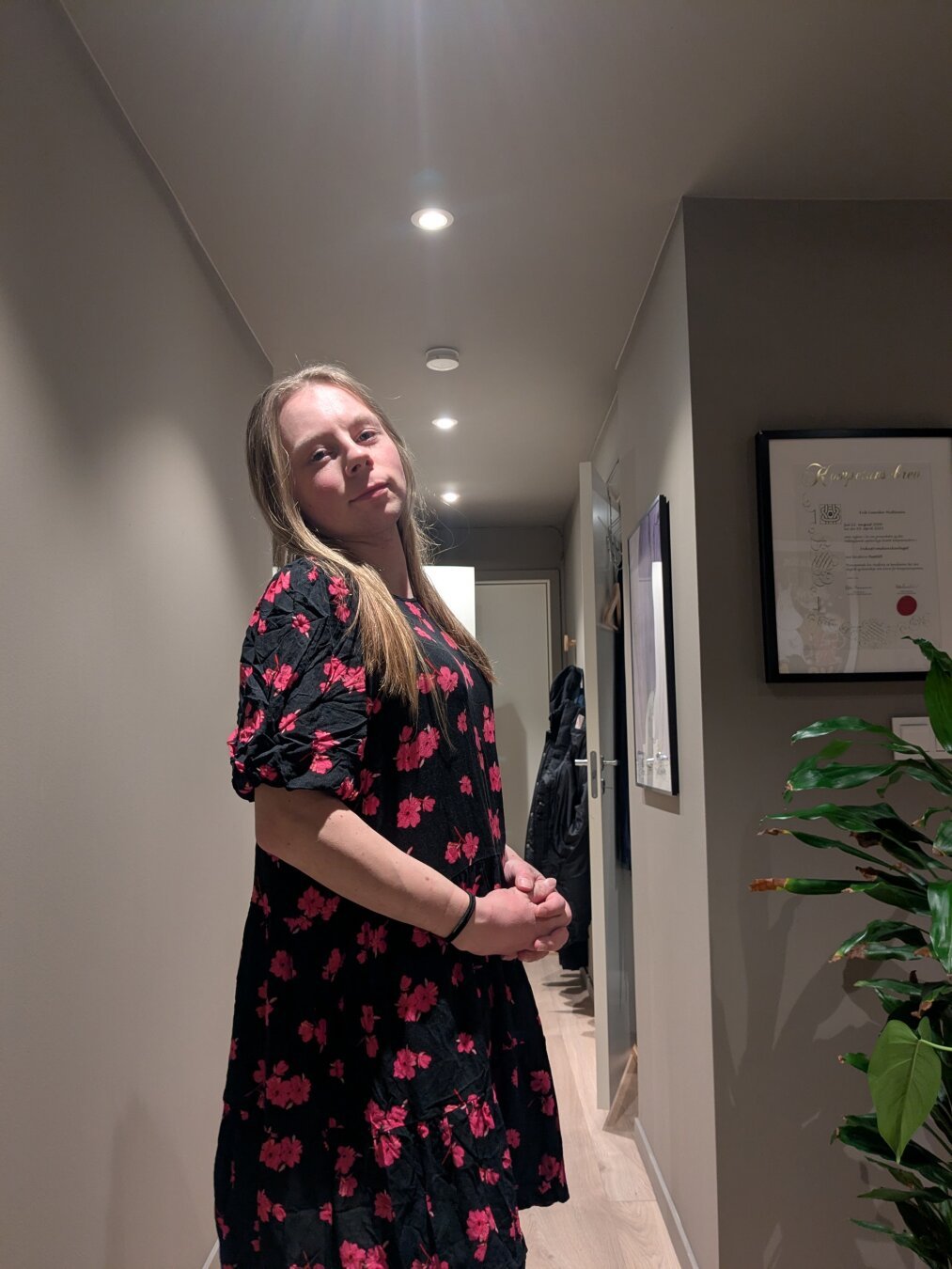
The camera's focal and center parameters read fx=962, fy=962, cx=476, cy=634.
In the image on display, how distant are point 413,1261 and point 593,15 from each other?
66.1 inches

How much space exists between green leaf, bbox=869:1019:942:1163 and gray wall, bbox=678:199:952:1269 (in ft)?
2.33

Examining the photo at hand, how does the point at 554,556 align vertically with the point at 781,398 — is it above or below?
above

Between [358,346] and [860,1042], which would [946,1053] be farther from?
[358,346]

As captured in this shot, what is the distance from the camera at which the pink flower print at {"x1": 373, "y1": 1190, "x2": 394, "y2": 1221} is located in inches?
35.0

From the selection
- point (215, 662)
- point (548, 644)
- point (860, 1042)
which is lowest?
point (860, 1042)

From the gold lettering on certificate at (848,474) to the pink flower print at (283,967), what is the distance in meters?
1.42

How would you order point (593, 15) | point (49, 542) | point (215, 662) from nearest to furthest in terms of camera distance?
point (49, 542) < point (593, 15) < point (215, 662)

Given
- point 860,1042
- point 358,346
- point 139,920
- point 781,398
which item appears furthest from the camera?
point 358,346

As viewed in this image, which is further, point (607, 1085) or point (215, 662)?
point (607, 1085)

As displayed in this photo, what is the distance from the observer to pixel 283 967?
961 mm

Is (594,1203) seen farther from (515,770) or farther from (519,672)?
(519,672)

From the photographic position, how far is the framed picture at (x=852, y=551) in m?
1.89

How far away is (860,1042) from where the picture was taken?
1833 millimetres

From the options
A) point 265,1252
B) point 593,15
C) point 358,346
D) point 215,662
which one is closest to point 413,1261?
point 265,1252
